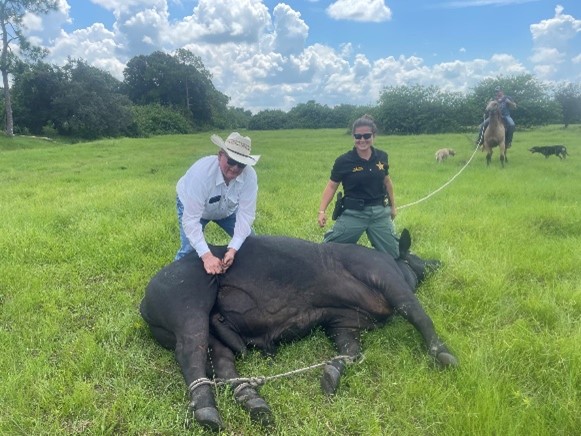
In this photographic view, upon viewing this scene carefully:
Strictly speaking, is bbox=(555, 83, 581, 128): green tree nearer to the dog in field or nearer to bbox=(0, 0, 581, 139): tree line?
bbox=(0, 0, 581, 139): tree line

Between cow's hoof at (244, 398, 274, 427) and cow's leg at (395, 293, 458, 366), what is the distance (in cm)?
113

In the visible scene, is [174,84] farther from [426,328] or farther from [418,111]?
[426,328]

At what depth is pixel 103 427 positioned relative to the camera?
2.55 meters

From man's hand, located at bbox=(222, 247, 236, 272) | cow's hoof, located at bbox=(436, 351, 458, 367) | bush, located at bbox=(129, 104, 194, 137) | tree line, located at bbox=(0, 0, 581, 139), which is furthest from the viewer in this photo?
bush, located at bbox=(129, 104, 194, 137)

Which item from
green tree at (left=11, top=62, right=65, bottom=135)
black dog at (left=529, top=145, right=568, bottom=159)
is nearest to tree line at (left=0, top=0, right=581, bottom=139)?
green tree at (left=11, top=62, right=65, bottom=135)

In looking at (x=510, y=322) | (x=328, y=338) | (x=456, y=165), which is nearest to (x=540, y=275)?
(x=510, y=322)

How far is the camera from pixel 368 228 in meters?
4.95

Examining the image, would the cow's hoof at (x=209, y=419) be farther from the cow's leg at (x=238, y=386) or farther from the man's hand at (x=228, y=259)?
the man's hand at (x=228, y=259)

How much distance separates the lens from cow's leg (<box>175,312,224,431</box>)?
257 cm

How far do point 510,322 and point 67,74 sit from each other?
41.7 meters

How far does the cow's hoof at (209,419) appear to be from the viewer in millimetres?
2538

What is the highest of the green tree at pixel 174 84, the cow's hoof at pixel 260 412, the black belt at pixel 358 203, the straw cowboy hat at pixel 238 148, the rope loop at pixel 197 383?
the green tree at pixel 174 84

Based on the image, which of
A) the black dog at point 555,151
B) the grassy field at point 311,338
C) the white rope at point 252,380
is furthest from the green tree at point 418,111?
the white rope at point 252,380

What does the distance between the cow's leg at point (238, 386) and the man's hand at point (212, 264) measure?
17.6 inches
